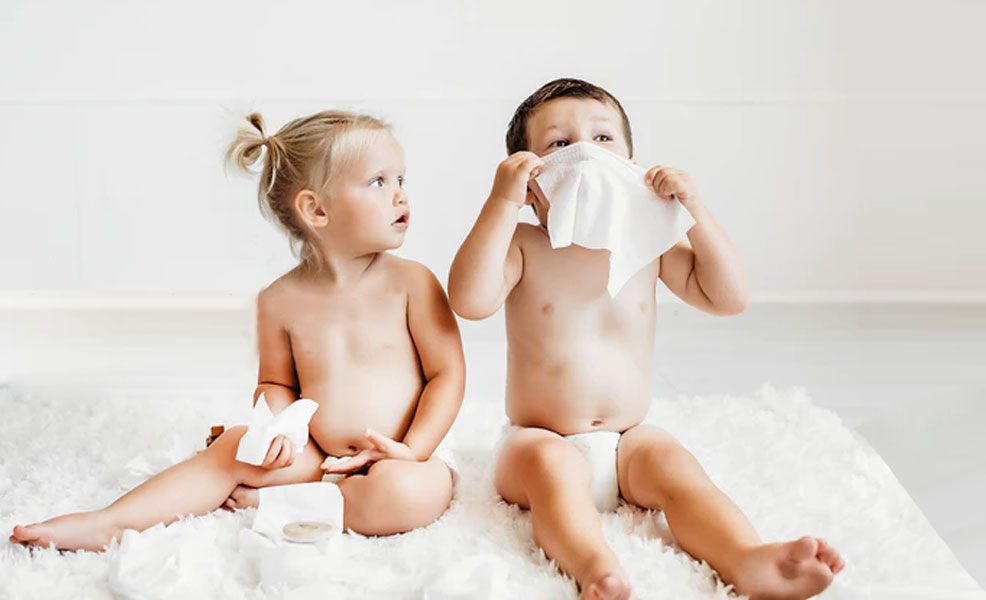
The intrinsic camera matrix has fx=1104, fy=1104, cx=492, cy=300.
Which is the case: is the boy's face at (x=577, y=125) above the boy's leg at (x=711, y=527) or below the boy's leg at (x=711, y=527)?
above

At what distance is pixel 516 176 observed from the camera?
1.11 meters

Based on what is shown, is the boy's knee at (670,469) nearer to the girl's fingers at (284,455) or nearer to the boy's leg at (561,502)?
the boy's leg at (561,502)

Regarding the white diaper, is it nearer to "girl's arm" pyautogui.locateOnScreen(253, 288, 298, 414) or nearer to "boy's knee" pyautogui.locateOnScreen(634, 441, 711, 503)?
"boy's knee" pyautogui.locateOnScreen(634, 441, 711, 503)

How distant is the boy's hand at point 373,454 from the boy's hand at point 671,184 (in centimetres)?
37

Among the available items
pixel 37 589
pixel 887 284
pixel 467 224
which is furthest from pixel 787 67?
pixel 37 589

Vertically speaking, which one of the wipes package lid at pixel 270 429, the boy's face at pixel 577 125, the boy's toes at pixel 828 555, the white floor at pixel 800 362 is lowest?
the white floor at pixel 800 362

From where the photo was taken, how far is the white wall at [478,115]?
7.59 ft

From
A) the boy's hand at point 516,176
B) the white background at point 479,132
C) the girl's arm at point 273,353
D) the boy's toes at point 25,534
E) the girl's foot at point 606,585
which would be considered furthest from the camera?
the white background at point 479,132

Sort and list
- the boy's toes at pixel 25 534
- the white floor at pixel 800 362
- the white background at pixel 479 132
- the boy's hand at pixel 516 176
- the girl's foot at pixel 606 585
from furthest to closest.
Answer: the white background at pixel 479 132
the white floor at pixel 800 362
the boy's hand at pixel 516 176
the boy's toes at pixel 25 534
the girl's foot at pixel 606 585

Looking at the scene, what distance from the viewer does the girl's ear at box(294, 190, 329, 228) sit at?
1.19 metres

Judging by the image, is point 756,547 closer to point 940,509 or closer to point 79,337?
point 940,509

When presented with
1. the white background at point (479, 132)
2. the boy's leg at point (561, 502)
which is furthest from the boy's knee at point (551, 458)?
the white background at point (479, 132)

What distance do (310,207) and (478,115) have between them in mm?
1180

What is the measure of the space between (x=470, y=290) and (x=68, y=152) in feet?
5.27
